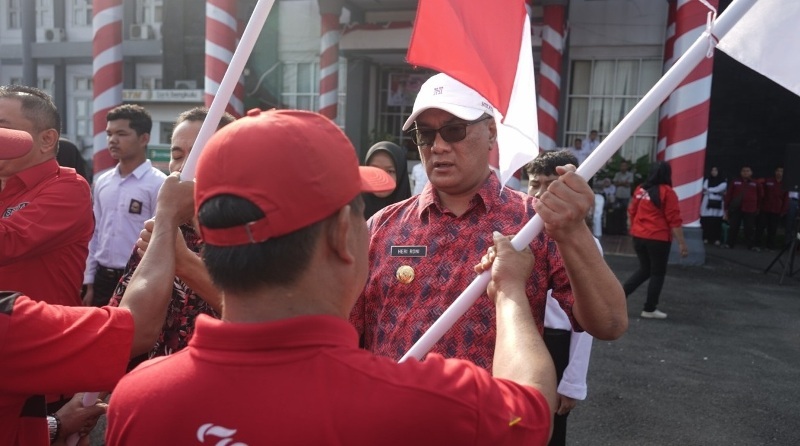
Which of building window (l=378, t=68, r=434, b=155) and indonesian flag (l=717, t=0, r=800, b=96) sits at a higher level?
building window (l=378, t=68, r=434, b=155)

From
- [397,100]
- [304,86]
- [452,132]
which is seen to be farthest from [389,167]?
[304,86]

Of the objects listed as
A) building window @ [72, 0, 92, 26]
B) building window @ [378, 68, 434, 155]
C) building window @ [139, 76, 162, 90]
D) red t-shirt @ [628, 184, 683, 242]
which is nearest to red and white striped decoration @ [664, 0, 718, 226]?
red t-shirt @ [628, 184, 683, 242]

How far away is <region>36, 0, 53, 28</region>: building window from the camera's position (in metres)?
17.9

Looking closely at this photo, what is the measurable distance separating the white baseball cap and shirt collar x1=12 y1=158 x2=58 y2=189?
5.33 ft

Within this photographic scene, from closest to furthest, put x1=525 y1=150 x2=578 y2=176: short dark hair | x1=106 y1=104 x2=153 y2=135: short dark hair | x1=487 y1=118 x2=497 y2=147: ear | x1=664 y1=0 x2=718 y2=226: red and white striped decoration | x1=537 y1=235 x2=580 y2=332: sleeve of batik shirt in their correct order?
x1=537 y1=235 x2=580 y2=332: sleeve of batik shirt → x1=487 y1=118 x2=497 y2=147: ear → x1=525 y1=150 x2=578 y2=176: short dark hair → x1=106 y1=104 x2=153 y2=135: short dark hair → x1=664 y1=0 x2=718 y2=226: red and white striped decoration

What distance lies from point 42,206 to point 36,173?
249 millimetres

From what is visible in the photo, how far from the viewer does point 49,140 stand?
2625mm

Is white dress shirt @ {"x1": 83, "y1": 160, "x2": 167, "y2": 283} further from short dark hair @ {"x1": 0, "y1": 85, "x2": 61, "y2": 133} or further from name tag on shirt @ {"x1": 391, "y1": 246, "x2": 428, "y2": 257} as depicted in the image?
name tag on shirt @ {"x1": 391, "y1": 246, "x2": 428, "y2": 257}

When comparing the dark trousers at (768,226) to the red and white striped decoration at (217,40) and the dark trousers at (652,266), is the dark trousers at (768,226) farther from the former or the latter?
the red and white striped decoration at (217,40)

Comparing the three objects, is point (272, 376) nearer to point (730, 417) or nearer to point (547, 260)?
point (547, 260)

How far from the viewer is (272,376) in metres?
0.97

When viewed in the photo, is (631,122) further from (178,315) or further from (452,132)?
(178,315)

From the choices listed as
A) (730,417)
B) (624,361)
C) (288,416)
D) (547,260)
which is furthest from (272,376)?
(624,361)

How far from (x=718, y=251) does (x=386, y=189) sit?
12.9m
